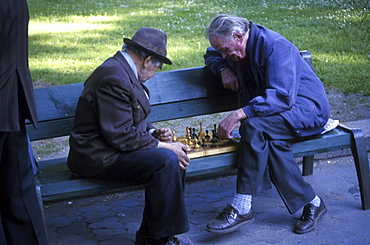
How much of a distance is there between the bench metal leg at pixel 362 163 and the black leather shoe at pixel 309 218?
365 mm

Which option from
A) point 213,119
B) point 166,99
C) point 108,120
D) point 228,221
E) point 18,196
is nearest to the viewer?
point 18,196

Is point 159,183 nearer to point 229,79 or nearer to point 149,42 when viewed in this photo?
point 149,42

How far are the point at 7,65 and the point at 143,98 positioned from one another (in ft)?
3.15

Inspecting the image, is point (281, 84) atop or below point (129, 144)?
atop

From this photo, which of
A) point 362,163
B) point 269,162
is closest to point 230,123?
point 269,162

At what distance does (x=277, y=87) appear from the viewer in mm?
3678

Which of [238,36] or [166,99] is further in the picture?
[166,99]

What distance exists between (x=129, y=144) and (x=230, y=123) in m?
0.76

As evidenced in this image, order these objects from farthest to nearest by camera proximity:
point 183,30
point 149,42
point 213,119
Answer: point 183,30
point 213,119
point 149,42

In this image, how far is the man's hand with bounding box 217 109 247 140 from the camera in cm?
372

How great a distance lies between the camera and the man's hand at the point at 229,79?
161 inches

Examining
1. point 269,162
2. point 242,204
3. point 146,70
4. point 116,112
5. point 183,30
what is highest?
point 146,70

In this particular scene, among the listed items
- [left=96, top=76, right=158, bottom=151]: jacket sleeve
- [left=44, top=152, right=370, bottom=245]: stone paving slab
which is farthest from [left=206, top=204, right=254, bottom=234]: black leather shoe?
[left=96, top=76, right=158, bottom=151]: jacket sleeve

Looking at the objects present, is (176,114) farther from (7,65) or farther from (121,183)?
(7,65)
